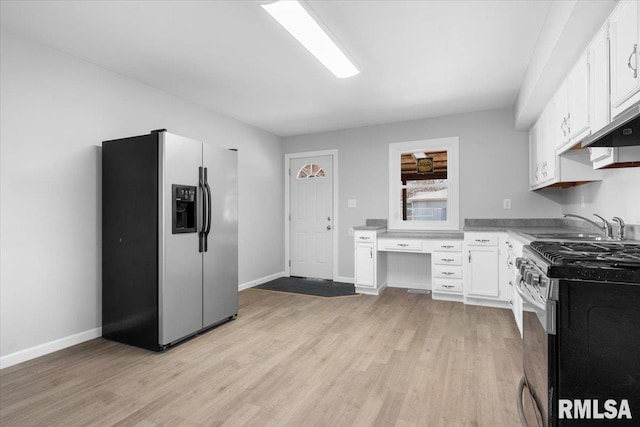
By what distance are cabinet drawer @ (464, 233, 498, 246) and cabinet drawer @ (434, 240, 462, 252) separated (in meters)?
0.13

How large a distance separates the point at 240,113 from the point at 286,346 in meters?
3.14

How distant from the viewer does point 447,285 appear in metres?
4.15

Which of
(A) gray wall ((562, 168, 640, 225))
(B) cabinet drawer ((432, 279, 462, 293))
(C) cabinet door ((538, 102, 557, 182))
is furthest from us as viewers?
(B) cabinet drawer ((432, 279, 462, 293))

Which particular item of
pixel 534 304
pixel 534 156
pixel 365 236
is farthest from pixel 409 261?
pixel 534 304

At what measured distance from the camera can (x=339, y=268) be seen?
17.8 feet

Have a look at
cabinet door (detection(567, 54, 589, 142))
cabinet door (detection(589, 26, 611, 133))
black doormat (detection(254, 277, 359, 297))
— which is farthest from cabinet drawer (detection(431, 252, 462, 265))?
cabinet door (detection(589, 26, 611, 133))

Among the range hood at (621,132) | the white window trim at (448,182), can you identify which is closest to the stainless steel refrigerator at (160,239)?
the white window trim at (448,182)

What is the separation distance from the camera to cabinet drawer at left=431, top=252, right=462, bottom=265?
4.12 meters

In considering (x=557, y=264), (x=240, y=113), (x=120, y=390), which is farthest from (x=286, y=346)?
(x=240, y=113)

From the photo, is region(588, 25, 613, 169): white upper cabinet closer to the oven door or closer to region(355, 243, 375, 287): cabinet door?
the oven door

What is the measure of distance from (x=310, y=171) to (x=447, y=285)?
283 cm

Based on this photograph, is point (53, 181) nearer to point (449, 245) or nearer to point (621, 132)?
point (621, 132)

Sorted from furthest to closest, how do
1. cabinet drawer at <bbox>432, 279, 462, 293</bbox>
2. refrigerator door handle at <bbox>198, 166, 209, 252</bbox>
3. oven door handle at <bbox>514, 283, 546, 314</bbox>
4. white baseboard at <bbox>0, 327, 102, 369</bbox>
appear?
cabinet drawer at <bbox>432, 279, 462, 293</bbox> < refrigerator door handle at <bbox>198, 166, 209, 252</bbox> < white baseboard at <bbox>0, 327, 102, 369</bbox> < oven door handle at <bbox>514, 283, 546, 314</bbox>

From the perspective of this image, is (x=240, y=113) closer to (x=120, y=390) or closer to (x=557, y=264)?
(x=120, y=390)
